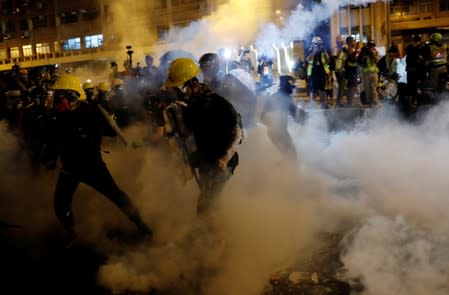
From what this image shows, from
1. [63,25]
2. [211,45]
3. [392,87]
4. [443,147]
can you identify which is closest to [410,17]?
[211,45]

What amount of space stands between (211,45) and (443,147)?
13652 mm

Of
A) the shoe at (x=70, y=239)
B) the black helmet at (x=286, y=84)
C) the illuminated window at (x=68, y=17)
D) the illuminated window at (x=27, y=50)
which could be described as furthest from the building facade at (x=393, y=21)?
the illuminated window at (x=27, y=50)

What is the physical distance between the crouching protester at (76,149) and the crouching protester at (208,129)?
2.71ft

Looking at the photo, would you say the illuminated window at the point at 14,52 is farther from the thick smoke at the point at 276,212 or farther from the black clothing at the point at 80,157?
the black clothing at the point at 80,157

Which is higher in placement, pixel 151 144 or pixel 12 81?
Answer: pixel 12 81

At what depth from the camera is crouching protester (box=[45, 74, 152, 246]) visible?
4723mm

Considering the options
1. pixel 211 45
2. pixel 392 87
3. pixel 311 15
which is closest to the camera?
pixel 392 87

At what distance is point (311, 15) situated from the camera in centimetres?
1675

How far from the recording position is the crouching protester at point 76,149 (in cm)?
472

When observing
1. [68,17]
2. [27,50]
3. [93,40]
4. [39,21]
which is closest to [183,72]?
[93,40]

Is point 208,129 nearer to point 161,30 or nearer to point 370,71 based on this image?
A: point 370,71

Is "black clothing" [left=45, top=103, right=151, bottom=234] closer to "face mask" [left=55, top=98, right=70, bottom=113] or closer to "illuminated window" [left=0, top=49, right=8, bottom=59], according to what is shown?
"face mask" [left=55, top=98, right=70, bottom=113]

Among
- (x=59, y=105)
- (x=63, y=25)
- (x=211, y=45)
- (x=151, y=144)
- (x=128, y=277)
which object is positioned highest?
(x=63, y=25)

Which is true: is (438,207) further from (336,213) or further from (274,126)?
(274,126)
